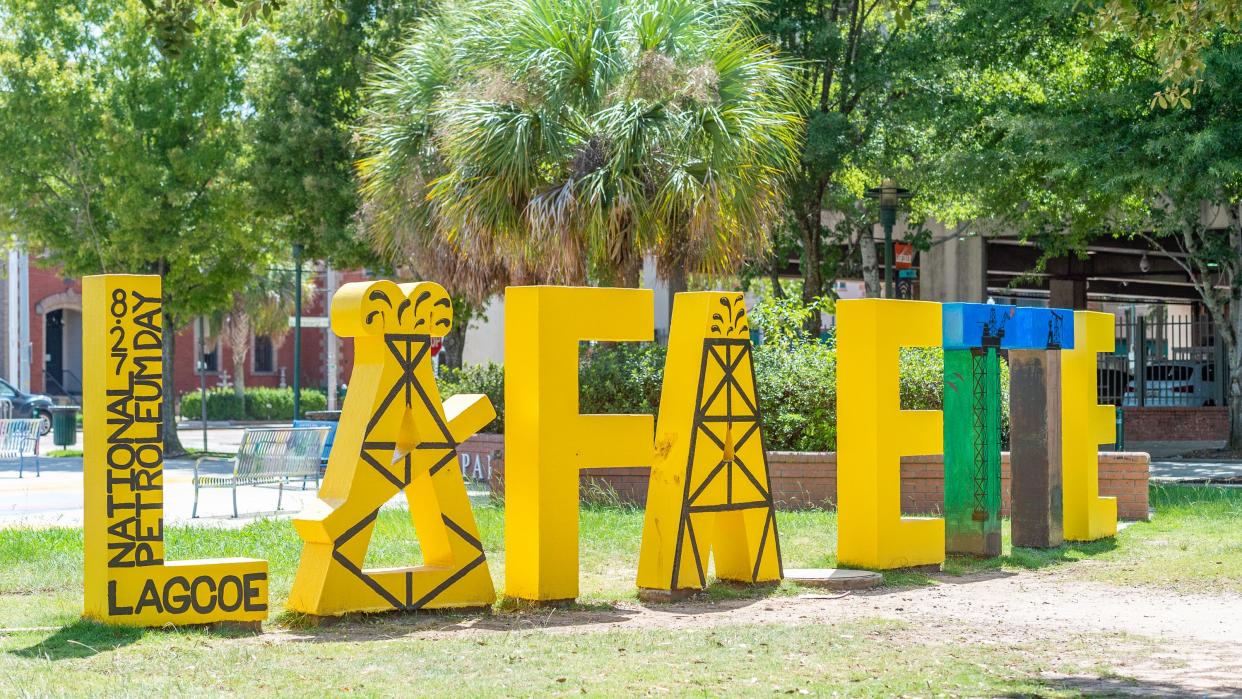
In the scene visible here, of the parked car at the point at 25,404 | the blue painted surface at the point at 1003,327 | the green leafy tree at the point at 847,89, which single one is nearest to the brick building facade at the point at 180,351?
the parked car at the point at 25,404

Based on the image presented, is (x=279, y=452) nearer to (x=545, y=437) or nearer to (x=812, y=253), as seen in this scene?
(x=545, y=437)

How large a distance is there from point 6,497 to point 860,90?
1461 cm

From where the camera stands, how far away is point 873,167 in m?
23.5

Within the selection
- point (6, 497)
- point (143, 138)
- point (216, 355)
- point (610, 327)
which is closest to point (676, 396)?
point (610, 327)

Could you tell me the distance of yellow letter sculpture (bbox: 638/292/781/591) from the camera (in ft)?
30.9

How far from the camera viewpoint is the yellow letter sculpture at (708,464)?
30.9 feet

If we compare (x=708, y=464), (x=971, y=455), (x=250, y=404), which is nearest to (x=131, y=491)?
(x=708, y=464)

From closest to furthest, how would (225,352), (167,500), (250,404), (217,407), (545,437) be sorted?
1. (545,437)
2. (167,500)
3. (217,407)
4. (250,404)
5. (225,352)

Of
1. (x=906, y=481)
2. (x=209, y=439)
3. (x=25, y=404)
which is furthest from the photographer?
(x=25, y=404)

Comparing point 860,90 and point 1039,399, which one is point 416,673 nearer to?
point 1039,399

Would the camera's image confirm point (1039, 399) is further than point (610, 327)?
Yes

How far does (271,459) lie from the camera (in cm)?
1522

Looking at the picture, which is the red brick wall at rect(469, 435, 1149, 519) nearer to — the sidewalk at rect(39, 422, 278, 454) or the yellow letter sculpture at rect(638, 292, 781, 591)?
the yellow letter sculpture at rect(638, 292, 781, 591)

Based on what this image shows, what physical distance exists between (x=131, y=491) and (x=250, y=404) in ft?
137
